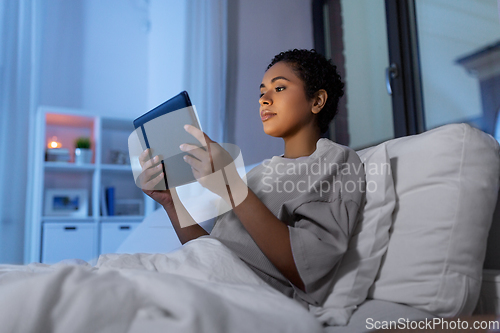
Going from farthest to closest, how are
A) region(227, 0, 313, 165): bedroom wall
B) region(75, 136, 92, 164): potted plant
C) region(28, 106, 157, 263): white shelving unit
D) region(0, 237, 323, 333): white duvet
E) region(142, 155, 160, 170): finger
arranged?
region(227, 0, 313, 165): bedroom wall → region(75, 136, 92, 164): potted plant → region(28, 106, 157, 263): white shelving unit → region(142, 155, 160, 170): finger → region(0, 237, 323, 333): white duvet

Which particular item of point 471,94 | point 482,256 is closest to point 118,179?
point 471,94

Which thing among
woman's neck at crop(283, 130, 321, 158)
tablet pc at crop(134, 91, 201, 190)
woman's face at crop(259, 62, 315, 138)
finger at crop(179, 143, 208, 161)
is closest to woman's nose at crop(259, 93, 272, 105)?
woman's face at crop(259, 62, 315, 138)

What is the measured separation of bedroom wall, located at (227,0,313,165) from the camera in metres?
2.88

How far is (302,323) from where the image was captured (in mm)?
407

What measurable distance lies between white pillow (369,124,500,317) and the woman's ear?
38cm

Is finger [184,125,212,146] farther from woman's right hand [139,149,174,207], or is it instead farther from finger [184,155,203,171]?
woman's right hand [139,149,174,207]

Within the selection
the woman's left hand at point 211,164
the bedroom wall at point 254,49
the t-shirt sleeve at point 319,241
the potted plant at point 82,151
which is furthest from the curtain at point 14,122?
the t-shirt sleeve at point 319,241

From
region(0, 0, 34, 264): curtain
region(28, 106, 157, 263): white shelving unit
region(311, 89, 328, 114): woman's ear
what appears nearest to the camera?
region(311, 89, 328, 114): woman's ear

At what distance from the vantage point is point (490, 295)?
741 millimetres

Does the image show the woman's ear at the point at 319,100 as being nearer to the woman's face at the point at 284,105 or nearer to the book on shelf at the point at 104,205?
the woman's face at the point at 284,105

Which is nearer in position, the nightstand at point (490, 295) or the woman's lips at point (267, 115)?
the nightstand at point (490, 295)

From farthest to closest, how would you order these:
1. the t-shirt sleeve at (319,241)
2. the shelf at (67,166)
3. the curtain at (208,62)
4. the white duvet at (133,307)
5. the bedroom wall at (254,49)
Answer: the bedroom wall at (254,49)
the curtain at (208,62)
the shelf at (67,166)
the t-shirt sleeve at (319,241)
the white duvet at (133,307)

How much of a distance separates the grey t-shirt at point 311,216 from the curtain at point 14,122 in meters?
1.78

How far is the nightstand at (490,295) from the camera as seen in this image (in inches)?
28.8
